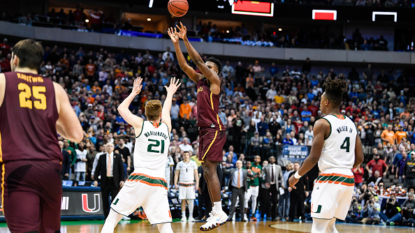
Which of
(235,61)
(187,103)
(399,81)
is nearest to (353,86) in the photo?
(399,81)

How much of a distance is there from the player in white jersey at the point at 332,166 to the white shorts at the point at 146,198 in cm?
180

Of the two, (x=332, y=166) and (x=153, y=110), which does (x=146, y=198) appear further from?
(x=332, y=166)

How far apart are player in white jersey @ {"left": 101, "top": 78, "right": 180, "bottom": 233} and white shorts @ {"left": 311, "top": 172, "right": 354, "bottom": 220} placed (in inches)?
78.6

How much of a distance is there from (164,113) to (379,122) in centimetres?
1891

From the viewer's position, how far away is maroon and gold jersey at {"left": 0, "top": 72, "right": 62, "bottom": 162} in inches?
159

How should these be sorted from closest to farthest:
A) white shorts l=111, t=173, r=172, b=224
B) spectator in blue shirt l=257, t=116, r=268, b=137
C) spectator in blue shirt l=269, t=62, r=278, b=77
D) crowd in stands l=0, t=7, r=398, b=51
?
white shorts l=111, t=173, r=172, b=224
spectator in blue shirt l=257, t=116, r=268, b=137
crowd in stands l=0, t=7, r=398, b=51
spectator in blue shirt l=269, t=62, r=278, b=77

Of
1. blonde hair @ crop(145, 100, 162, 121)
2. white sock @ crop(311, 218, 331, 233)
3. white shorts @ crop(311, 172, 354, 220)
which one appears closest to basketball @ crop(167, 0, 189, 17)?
blonde hair @ crop(145, 100, 162, 121)

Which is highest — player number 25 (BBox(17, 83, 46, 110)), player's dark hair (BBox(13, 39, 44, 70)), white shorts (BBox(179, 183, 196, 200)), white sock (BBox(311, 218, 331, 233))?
player's dark hair (BBox(13, 39, 44, 70))

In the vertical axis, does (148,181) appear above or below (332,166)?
below

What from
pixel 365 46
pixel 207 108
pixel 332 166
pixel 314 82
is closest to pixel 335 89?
pixel 332 166

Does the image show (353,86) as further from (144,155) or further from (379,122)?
(144,155)

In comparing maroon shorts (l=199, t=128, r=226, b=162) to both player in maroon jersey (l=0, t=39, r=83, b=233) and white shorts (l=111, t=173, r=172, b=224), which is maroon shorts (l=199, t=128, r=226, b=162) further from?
player in maroon jersey (l=0, t=39, r=83, b=233)

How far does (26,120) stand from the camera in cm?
411

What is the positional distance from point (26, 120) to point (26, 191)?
592 mm
